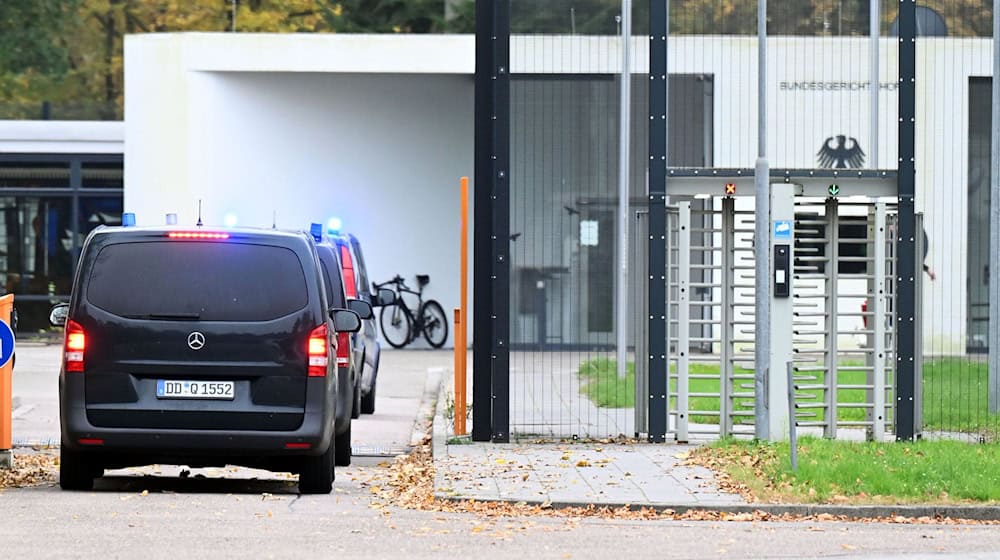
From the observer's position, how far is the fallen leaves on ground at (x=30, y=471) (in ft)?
42.3

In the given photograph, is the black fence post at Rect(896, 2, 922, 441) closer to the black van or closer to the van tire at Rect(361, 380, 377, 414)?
the black van

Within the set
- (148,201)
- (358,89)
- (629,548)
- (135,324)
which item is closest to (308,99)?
(358,89)

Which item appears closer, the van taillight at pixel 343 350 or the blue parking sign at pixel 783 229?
the van taillight at pixel 343 350

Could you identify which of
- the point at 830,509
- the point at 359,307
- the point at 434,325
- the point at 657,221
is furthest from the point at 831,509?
the point at 434,325

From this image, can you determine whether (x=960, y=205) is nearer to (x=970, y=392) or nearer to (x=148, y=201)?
(x=970, y=392)

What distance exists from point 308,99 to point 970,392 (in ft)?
54.3

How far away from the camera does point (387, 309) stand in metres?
34.2

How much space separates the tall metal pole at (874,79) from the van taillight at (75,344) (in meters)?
7.36

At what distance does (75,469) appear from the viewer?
1232 centimetres

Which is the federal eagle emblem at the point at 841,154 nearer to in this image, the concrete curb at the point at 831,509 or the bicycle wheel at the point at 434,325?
the concrete curb at the point at 831,509

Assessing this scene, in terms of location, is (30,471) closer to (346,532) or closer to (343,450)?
(343,450)

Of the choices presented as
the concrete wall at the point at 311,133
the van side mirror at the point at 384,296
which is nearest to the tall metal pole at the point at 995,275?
the van side mirror at the point at 384,296

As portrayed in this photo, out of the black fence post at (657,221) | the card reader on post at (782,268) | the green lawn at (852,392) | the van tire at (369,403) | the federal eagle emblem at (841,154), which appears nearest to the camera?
the card reader on post at (782,268)

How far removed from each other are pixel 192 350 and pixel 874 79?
6.97 meters
